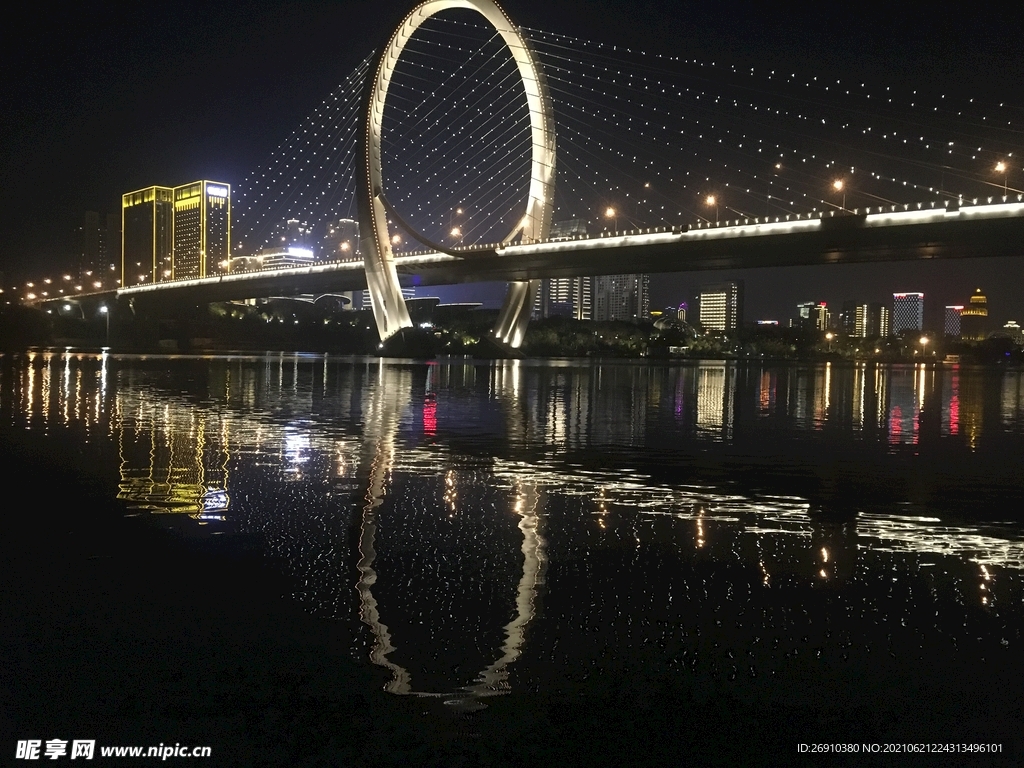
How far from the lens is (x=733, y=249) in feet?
159

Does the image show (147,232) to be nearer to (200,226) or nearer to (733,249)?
(200,226)

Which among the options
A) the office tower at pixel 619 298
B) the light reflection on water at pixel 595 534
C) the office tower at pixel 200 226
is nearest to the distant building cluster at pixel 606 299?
the office tower at pixel 619 298

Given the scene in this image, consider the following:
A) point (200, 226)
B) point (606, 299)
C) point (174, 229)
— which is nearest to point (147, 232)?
point (174, 229)

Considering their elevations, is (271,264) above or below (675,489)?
above

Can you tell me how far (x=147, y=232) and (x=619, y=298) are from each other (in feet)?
289

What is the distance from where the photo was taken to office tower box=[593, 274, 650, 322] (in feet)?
591

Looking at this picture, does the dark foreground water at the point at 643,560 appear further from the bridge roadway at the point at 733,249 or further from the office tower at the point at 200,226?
the office tower at the point at 200,226

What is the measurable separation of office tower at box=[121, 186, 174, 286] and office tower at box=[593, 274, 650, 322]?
81.5 meters

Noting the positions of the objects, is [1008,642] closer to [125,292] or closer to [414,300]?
[125,292]

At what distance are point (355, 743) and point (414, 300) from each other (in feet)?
422

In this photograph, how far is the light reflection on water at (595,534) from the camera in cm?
441

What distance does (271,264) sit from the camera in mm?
103562

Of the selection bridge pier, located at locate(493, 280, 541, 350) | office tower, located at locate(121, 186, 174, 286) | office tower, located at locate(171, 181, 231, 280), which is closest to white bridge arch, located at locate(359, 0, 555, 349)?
bridge pier, located at locate(493, 280, 541, 350)

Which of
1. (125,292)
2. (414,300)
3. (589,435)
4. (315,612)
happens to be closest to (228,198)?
(414,300)
